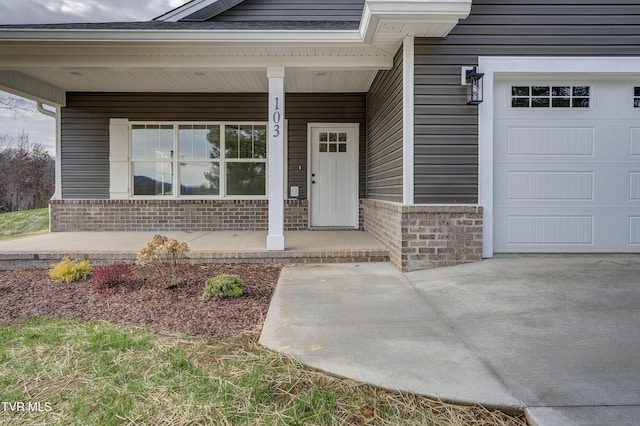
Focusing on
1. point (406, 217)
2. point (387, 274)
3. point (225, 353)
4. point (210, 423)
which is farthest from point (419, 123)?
point (210, 423)

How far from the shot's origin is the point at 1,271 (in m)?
4.94

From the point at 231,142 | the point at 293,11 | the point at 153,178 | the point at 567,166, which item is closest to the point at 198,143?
the point at 231,142

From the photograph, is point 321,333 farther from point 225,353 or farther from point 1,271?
point 1,271

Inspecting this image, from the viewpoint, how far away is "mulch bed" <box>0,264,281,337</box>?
2.92m

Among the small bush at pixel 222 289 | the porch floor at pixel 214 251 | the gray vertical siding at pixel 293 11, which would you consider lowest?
the small bush at pixel 222 289

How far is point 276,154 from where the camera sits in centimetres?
510

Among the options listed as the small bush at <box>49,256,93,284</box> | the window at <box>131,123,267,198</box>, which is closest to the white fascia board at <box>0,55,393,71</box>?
the window at <box>131,123,267,198</box>

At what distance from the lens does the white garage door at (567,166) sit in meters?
4.68

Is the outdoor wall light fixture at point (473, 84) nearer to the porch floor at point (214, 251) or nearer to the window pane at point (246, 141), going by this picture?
the porch floor at point (214, 251)

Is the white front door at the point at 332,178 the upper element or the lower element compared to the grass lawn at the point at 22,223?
upper

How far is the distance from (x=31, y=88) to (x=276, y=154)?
472cm

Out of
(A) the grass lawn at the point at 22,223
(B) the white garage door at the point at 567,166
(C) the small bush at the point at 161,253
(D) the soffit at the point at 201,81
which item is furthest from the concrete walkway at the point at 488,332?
(A) the grass lawn at the point at 22,223

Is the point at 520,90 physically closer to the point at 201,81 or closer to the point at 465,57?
the point at 465,57

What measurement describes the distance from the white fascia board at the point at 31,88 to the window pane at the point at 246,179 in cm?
335
